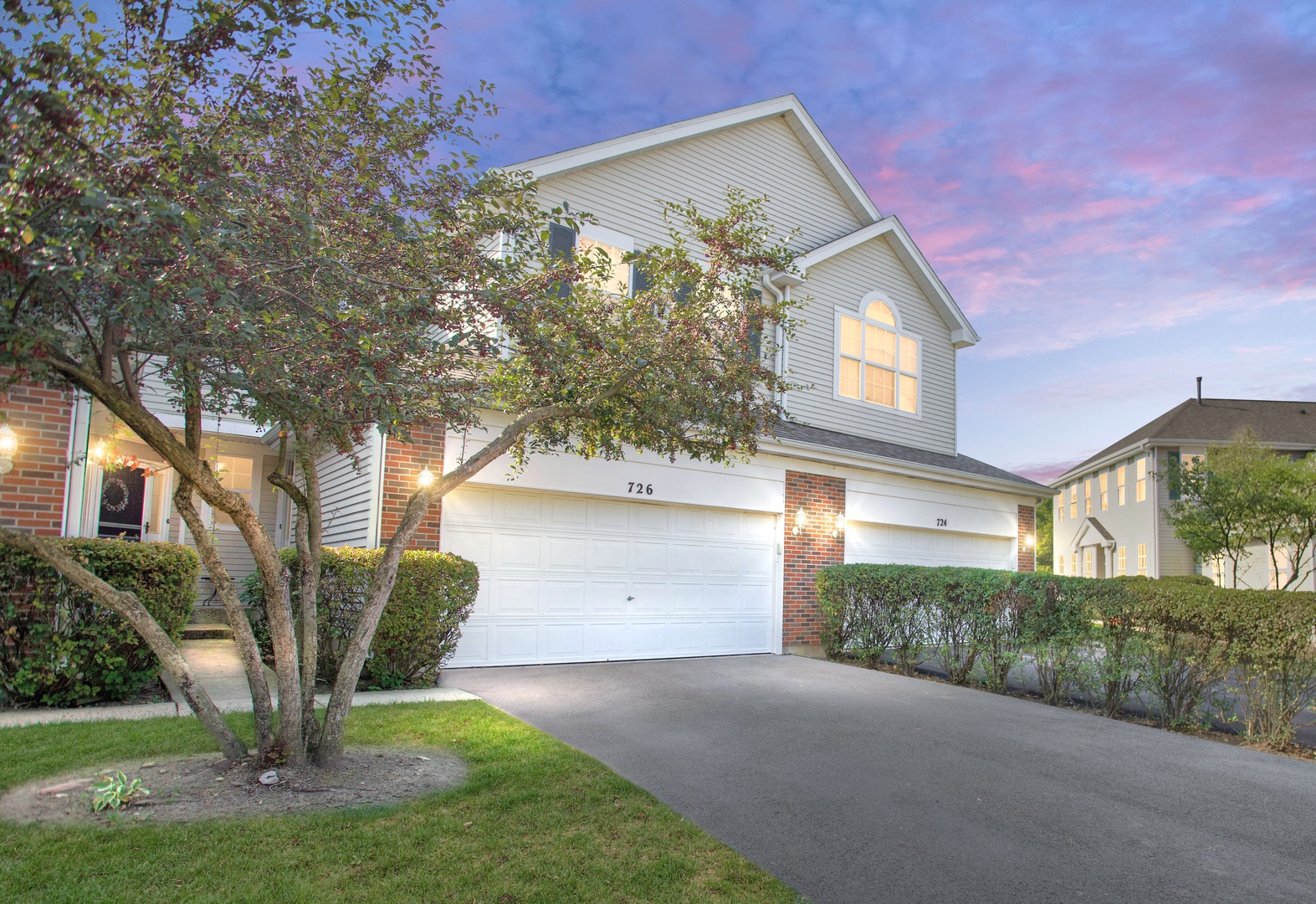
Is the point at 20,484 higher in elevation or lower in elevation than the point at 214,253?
lower

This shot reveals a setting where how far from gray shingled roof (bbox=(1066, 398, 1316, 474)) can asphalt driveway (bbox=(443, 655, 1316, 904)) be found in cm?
2328

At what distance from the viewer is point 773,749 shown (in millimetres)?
6188

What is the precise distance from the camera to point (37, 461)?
23.3ft

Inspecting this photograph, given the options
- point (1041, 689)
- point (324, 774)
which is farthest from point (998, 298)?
point (324, 774)

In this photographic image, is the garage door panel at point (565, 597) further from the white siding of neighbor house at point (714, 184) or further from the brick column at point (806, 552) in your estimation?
the white siding of neighbor house at point (714, 184)

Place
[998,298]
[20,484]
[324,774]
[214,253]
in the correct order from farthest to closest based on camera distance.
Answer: [998,298] → [20,484] → [324,774] → [214,253]

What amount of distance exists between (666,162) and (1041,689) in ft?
31.8

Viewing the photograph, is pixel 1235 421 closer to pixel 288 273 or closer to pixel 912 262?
pixel 912 262

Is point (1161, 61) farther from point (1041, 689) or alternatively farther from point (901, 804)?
point (901, 804)

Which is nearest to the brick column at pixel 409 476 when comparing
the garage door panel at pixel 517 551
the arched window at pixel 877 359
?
the garage door panel at pixel 517 551

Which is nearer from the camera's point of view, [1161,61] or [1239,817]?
[1239,817]

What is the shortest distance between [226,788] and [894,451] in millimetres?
12035

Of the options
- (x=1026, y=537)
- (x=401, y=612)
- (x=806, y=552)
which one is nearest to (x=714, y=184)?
(x=806, y=552)

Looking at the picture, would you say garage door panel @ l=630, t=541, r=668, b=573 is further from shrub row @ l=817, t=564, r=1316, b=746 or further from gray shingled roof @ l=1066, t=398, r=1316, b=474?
gray shingled roof @ l=1066, t=398, r=1316, b=474
